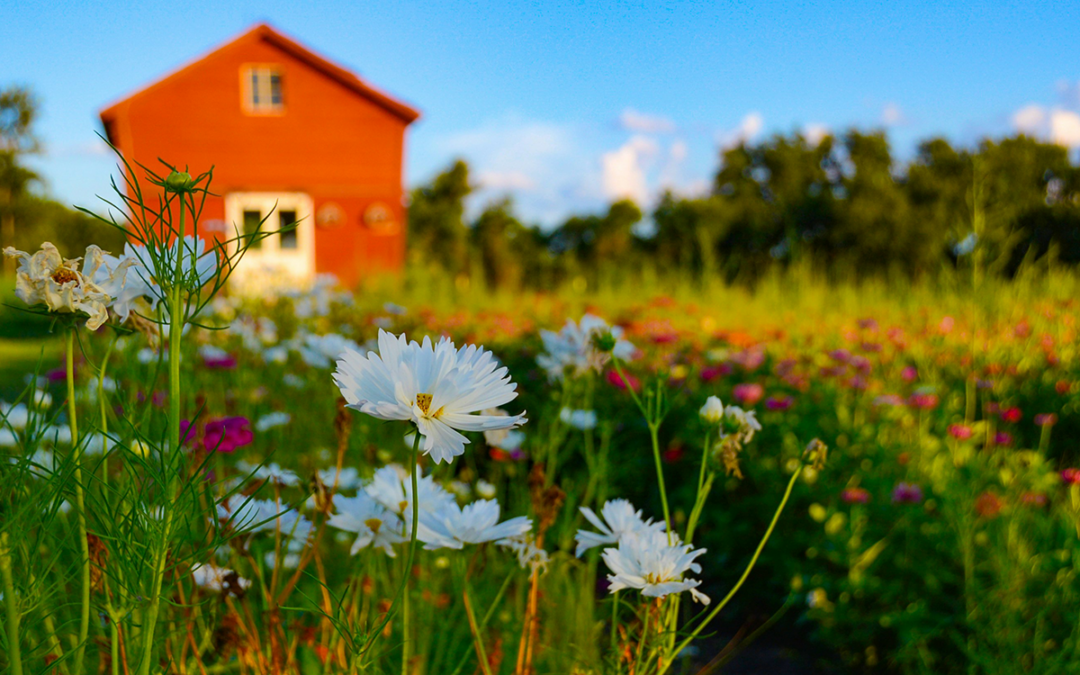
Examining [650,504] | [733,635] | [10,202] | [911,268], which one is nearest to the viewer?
[733,635]

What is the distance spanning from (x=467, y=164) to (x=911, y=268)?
44.7 ft

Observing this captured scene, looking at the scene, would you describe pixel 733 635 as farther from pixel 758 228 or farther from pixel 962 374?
pixel 758 228

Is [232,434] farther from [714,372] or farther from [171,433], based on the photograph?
[714,372]

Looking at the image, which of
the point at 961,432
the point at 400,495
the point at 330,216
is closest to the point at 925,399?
the point at 961,432

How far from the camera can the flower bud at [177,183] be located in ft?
1.91

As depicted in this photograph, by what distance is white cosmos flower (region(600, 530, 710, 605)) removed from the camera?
71 centimetres

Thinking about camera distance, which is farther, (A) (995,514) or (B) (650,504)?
(B) (650,504)

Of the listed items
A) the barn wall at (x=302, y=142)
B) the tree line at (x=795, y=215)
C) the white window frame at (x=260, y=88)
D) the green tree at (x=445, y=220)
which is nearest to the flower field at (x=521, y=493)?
the barn wall at (x=302, y=142)

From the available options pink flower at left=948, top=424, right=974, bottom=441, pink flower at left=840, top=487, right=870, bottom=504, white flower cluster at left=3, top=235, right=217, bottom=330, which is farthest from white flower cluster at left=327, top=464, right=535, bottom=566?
pink flower at left=948, top=424, right=974, bottom=441

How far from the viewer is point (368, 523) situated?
870 mm

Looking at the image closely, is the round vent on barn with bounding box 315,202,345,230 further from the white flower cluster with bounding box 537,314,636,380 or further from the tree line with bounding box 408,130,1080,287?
the white flower cluster with bounding box 537,314,636,380

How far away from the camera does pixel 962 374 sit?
3.39 m

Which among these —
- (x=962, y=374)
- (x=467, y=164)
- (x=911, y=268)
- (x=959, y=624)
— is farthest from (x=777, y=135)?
(x=959, y=624)

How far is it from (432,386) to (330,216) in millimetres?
12862
